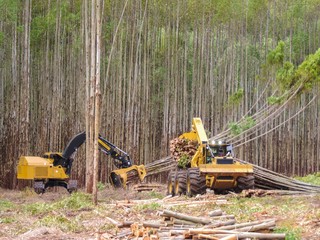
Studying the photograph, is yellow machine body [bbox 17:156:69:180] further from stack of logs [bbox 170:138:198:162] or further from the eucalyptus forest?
stack of logs [bbox 170:138:198:162]

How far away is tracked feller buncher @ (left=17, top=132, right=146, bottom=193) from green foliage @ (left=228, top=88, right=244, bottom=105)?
16.9 feet

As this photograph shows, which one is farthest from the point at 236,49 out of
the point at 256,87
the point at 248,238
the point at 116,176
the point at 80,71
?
the point at 248,238

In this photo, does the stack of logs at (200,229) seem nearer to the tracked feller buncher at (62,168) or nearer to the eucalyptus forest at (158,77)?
the tracked feller buncher at (62,168)

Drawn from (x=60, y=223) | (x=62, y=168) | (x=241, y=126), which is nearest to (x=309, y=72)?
(x=241, y=126)

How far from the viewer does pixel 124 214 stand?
37.5ft

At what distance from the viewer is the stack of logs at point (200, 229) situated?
7.74 meters

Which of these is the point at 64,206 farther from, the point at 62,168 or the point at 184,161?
the point at 62,168

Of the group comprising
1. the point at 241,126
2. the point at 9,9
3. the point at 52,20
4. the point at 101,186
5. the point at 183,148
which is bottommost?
the point at 101,186

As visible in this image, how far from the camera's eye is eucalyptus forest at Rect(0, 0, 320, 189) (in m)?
20.4

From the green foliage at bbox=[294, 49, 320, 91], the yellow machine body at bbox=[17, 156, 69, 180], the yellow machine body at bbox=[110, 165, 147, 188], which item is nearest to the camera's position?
the green foliage at bbox=[294, 49, 320, 91]

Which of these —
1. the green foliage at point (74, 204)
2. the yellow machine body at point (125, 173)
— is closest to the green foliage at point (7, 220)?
the green foliage at point (74, 204)

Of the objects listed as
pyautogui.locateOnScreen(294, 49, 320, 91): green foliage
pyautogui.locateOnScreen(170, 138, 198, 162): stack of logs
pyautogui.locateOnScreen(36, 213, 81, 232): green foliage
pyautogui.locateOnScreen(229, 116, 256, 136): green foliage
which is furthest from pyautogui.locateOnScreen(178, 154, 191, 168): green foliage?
pyautogui.locateOnScreen(36, 213, 81, 232): green foliage

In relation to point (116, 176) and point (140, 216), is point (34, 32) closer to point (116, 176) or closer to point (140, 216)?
point (116, 176)

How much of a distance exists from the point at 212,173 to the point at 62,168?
5461mm
